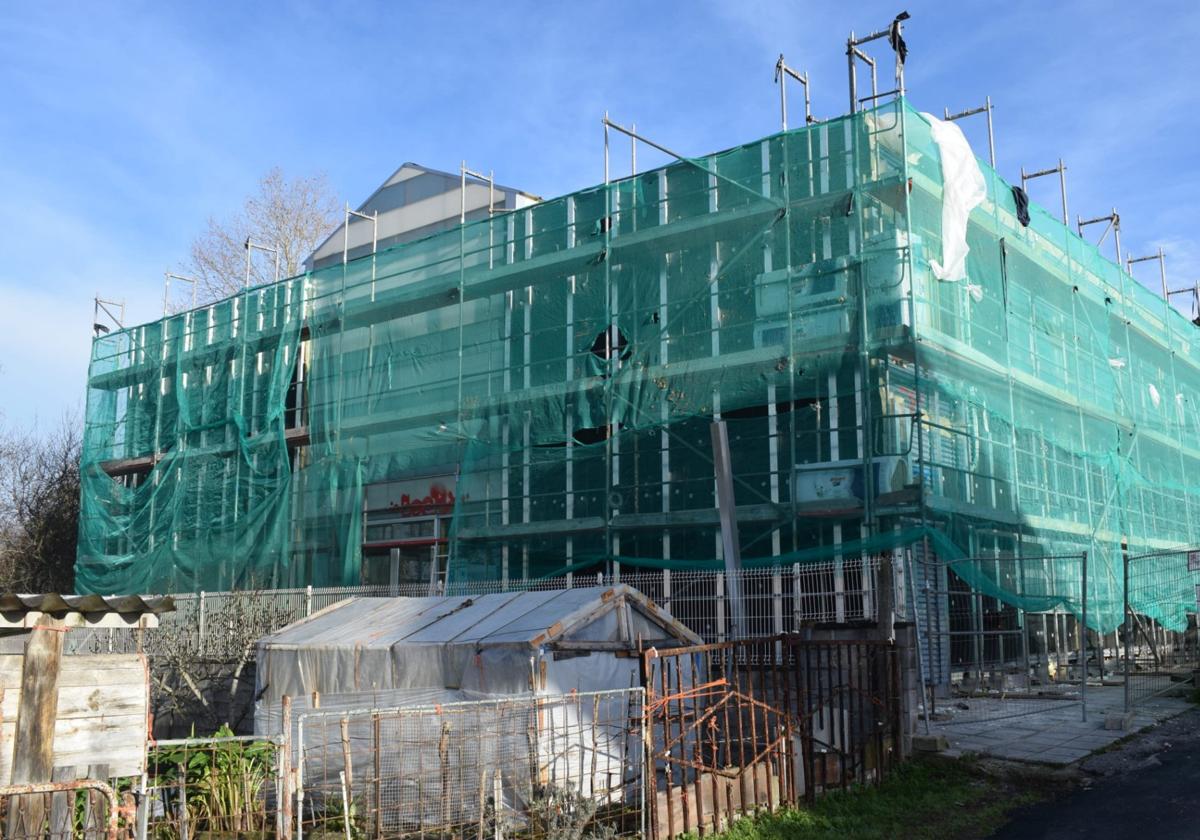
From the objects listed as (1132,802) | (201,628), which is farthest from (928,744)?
(201,628)

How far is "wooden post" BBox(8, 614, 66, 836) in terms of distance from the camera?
23.8 feet

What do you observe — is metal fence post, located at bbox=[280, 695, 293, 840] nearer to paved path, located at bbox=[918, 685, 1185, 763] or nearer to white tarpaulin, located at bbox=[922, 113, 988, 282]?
paved path, located at bbox=[918, 685, 1185, 763]

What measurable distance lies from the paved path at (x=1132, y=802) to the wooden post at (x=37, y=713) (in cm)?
787

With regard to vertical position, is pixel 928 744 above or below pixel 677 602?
below

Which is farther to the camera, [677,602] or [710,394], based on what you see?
[710,394]

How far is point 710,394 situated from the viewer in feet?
61.3

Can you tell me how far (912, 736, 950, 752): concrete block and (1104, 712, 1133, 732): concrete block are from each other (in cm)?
290

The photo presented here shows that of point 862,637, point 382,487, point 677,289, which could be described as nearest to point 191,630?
point 382,487

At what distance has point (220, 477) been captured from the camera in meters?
26.7

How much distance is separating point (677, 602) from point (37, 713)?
37.7 ft

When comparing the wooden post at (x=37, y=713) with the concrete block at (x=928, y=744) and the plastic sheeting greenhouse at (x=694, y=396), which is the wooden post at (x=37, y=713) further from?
the plastic sheeting greenhouse at (x=694, y=396)

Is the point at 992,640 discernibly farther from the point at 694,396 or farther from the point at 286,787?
the point at 286,787

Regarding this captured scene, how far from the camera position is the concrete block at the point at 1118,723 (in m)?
14.0

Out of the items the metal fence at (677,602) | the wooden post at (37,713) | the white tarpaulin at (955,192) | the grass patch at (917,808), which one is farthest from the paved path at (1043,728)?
the wooden post at (37,713)
